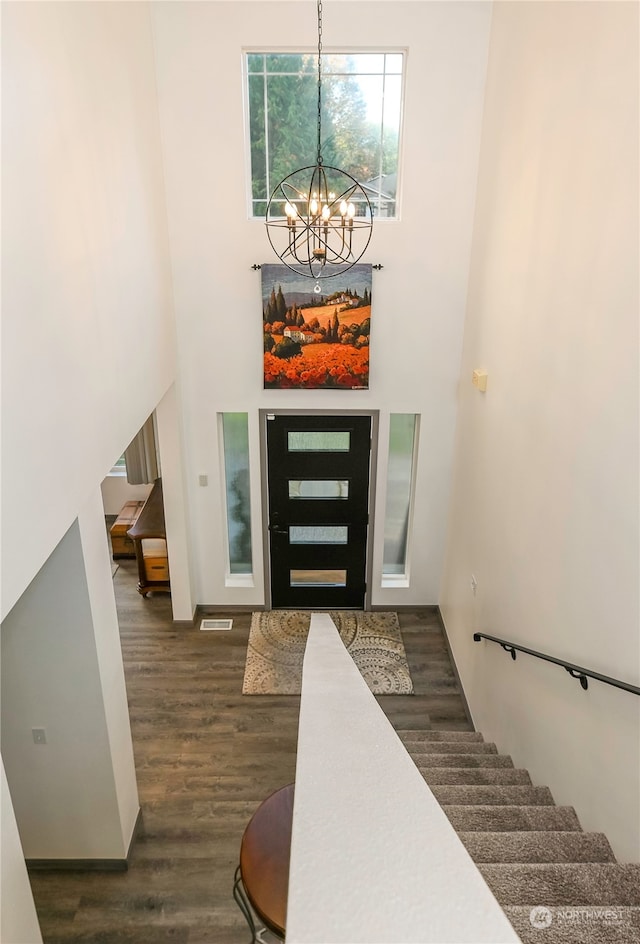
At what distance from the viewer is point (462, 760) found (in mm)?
3945

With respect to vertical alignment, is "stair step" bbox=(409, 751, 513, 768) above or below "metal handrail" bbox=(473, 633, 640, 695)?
below

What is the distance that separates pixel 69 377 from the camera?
2900mm

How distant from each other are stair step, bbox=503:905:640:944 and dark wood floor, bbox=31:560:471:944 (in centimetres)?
239

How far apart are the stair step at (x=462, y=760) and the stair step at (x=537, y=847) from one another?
1.19 meters

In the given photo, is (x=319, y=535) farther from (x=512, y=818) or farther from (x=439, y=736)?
(x=512, y=818)

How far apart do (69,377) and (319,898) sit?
262 centimetres

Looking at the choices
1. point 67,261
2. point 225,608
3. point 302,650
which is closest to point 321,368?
point 302,650

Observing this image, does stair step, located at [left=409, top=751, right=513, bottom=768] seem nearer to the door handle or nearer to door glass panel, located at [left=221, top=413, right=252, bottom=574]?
the door handle

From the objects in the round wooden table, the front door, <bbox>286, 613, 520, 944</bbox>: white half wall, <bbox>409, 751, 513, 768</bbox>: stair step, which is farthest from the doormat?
<bbox>286, 613, 520, 944</bbox>: white half wall

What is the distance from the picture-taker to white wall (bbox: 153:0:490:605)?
4.76 meters

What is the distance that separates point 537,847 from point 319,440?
4.07 metres

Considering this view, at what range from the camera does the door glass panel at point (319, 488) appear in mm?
6242

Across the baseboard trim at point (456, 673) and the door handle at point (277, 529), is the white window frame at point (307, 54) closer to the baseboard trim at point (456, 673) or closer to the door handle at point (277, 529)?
the door handle at point (277, 529)

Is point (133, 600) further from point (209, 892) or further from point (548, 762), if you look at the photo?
point (548, 762)
